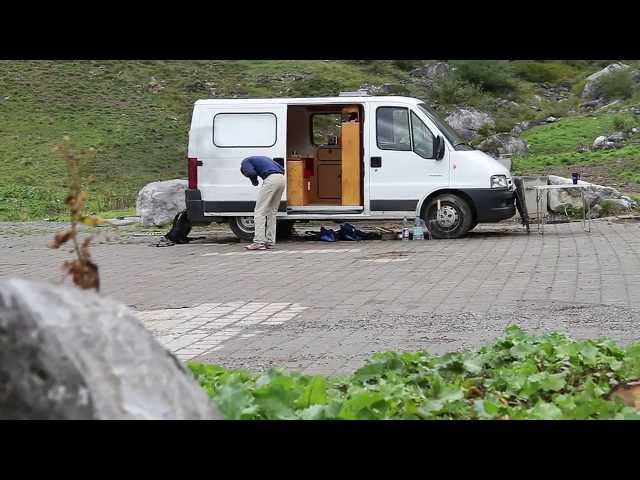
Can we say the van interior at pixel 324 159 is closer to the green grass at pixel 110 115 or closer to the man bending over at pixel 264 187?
the man bending over at pixel 264 187

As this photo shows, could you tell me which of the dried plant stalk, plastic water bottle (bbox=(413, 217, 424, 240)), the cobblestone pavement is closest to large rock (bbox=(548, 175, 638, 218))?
the cobblestone pavement

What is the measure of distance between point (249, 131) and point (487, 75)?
28.7 metres

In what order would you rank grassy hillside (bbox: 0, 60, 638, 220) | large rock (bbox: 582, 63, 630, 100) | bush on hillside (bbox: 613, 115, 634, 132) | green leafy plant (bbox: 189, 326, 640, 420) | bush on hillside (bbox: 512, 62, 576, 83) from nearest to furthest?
1. green leafy plant (bbox: 189, 326, 640, 420)
2. grassy hillside (bbox: 0, 60, 638, 220)
3. bush on hillside (bbox: 613, 115, 634, 132)
4. large rock (bbox: 582, 63, 630, 100)
5. bush on hillside (bbox: 512, 62, 576, 83)

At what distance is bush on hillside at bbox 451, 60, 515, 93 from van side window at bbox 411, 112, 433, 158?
26.7 metres

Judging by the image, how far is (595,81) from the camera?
46.6 m

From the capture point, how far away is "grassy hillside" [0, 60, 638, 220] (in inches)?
1264

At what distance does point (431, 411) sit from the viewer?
477cm

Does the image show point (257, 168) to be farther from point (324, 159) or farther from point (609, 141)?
point (609, 141)

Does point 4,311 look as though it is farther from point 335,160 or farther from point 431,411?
point 335,160

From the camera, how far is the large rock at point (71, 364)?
313 cm

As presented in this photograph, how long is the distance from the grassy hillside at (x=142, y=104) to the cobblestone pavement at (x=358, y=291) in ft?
36.7

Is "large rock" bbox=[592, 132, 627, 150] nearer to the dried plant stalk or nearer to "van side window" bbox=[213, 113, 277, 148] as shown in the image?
"van side window" bbox=[213, 113, 277, 148]

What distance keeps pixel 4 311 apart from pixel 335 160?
1756 cm

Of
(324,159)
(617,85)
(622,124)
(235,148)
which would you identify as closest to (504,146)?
(622,124)
